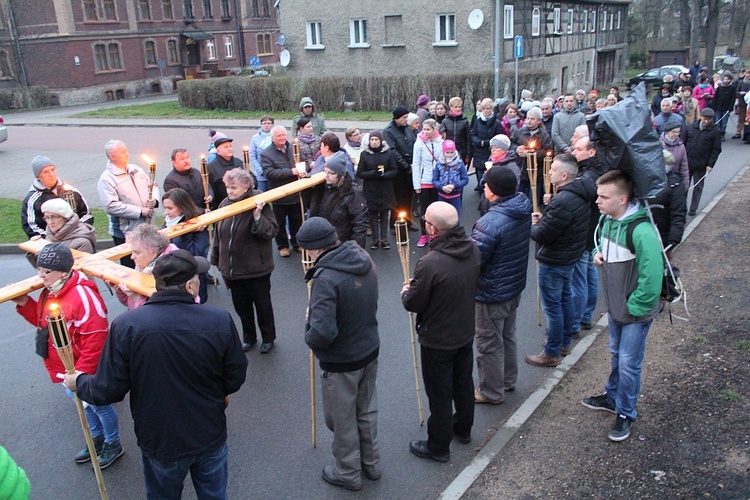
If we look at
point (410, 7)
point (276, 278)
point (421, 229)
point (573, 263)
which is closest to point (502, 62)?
point (410, 7)

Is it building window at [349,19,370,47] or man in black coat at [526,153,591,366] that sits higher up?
building window at [349,19,370,47]

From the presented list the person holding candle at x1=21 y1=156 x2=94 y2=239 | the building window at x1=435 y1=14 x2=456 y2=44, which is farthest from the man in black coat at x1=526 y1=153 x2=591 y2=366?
the building window at x1=435 y1=14 x2=456 y2=44

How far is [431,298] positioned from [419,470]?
1306 millimetres

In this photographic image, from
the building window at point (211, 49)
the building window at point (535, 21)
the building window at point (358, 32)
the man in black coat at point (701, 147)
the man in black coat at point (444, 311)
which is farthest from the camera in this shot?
the building window at point (211, 49)

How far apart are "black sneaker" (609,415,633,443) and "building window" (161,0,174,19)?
48.6 meters

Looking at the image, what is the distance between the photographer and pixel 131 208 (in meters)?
7.30

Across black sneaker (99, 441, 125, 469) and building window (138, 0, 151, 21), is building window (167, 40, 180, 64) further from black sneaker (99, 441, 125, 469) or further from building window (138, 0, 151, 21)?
black sneaker (99, 441, 125, 469)

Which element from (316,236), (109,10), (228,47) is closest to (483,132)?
(316,236)

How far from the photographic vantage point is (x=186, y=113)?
31078 mm

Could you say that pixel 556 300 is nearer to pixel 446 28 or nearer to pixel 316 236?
pixel 316 236

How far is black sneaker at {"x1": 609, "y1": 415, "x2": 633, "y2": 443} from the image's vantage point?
16.2 feet

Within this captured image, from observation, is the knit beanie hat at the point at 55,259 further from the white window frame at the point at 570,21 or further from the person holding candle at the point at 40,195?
the white window frame at the point at 570,21

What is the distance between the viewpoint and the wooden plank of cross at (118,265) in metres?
4.57

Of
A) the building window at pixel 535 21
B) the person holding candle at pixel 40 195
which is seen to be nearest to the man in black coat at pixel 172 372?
the person holding candle at pixel 40 195
